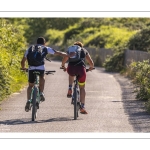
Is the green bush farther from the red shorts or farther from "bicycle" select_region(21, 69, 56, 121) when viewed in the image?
"bicycle" select_region(21, 69, 56, 121)

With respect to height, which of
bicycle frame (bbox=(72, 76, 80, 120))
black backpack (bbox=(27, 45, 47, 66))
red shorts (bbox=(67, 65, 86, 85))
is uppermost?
black backpack (bbox=(27, 45, 47, 66))

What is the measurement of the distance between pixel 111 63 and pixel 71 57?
71.8ft

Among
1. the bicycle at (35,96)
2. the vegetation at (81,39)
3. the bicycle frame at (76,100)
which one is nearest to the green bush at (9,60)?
the vegetation at (81,39)

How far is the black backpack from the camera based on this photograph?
13469 millimetres

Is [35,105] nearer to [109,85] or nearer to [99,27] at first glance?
[109,85]

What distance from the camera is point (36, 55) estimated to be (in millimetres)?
13461

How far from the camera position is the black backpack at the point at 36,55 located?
13.5 m

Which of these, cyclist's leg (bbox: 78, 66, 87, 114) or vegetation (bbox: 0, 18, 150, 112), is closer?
cyclist's leg (bbox: 78, 66, 87, 114)

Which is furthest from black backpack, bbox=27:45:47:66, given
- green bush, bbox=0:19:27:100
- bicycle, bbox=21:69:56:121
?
green bush, bbox=0:19:27:100

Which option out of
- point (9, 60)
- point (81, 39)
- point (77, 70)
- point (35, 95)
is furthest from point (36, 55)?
point (81, 39)

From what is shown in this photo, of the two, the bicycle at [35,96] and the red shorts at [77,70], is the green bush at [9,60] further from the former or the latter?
the bicycle at [35,96]
